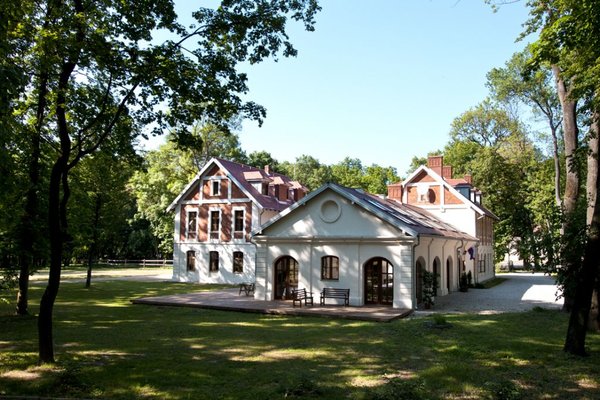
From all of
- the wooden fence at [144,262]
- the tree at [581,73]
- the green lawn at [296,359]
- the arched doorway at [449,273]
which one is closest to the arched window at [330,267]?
the green lawn at [296,359]

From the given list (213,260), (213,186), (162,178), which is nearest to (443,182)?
(213,186)

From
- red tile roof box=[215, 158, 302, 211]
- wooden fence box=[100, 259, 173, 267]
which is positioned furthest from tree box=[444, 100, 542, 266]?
wooden fence box=[100, 259, 173, 267]

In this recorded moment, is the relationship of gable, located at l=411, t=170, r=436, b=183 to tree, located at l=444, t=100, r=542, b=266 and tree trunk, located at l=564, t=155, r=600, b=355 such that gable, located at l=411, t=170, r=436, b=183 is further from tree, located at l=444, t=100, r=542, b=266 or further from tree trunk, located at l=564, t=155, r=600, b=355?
tree trunk, located at l=564, t=155, r=600, b=355

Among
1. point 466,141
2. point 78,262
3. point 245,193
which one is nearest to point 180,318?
point 245,193

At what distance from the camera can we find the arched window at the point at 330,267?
70.8 feet

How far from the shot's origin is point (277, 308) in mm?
19438

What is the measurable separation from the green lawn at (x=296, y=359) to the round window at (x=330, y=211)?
5.68 metres

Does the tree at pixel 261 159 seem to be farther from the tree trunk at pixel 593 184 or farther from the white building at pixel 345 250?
the tree trunk at pixel 593 184

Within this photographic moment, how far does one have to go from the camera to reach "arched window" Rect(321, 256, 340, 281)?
21573mm

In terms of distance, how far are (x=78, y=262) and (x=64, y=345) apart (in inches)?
2692

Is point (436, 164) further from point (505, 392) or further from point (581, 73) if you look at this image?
point (505, 392)

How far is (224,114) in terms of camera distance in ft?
38.2

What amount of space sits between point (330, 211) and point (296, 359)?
1163 cm

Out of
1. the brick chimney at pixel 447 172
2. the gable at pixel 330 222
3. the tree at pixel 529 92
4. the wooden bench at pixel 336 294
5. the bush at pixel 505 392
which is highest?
the tree at pixel 529 92
